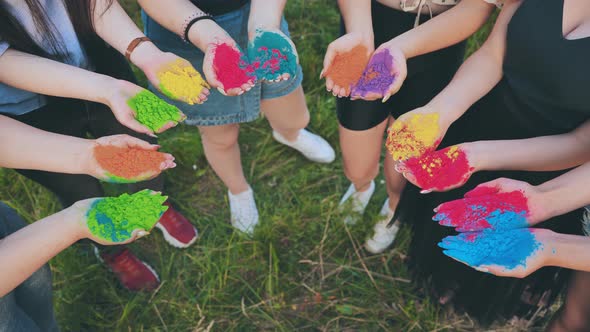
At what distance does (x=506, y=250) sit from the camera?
113 cm

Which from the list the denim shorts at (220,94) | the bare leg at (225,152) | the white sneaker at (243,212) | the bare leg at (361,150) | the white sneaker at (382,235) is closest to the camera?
the denim shorts at (220,94)

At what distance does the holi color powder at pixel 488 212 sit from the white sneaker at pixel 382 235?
0.78 meters

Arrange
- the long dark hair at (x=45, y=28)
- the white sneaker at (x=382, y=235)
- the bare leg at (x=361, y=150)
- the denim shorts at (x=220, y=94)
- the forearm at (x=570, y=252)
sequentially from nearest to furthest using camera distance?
the forearm at (x=570, y=252), the long dark hair at (x=45, y=28), the denim shorts at (x=220, y=94), the bare leg at (x=361, y=150), the white sneaker at (x=382, y=235)

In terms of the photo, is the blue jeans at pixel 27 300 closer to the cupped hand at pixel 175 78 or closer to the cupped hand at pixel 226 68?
the cupped hand at pixel 175 78

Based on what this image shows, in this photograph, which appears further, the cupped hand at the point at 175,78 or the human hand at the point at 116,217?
the cupped hand at the point at 175,78

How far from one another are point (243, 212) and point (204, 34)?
3.29ft

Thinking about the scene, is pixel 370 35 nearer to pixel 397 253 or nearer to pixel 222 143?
pixel 222 143

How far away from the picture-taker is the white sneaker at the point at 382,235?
79.4 inches

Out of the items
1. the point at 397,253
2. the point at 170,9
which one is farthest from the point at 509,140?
the point at 170,9

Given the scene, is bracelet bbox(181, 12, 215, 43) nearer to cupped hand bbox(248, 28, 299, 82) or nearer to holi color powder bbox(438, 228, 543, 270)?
cupped hand bbox(248, 28, 299, 82)

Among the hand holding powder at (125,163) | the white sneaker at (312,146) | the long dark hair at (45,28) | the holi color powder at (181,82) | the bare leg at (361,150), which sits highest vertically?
the long dark hair at (45,28)

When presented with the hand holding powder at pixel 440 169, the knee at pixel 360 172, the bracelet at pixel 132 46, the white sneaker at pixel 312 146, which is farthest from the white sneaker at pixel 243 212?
the hand holding powder at pixel 440 169

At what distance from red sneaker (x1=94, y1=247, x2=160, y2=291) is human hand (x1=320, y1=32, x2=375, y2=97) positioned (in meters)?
1.17

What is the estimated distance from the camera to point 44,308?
144cm
